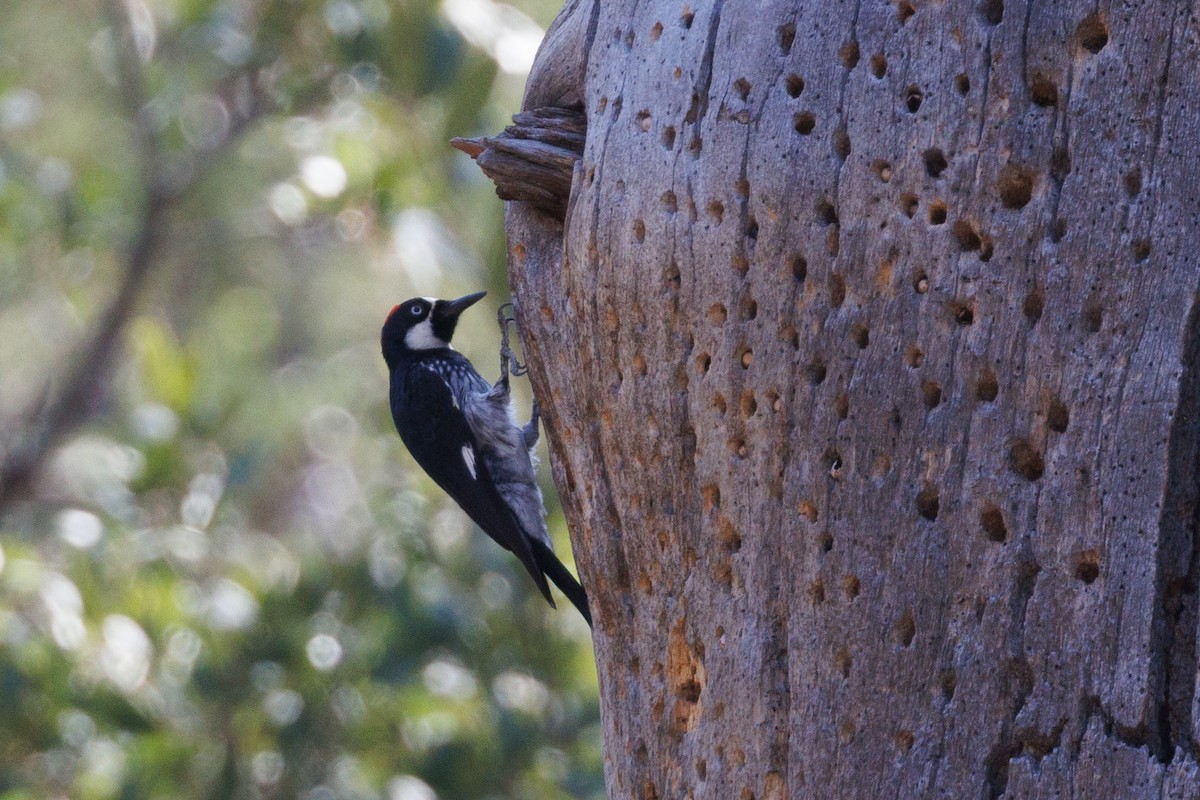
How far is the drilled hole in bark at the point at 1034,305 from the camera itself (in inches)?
81.5

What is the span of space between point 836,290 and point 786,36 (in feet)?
1.55

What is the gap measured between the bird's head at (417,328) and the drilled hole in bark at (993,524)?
2.77 m

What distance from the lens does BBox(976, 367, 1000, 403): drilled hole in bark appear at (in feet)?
6.89

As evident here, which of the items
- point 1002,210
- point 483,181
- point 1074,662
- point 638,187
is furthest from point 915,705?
point 483,181

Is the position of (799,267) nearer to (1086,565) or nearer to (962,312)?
(962,312)

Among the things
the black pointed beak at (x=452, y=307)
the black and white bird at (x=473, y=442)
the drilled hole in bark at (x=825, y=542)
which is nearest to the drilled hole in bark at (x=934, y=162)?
the drilled hole in bark at (x=825, y=542)

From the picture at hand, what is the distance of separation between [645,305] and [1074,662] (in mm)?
965

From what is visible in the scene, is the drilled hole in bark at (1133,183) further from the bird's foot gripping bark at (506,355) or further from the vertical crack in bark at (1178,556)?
the bird's foot gripping bark at (506,355)

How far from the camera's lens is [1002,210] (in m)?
2.11

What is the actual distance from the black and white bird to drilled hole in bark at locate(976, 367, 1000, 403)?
195cm

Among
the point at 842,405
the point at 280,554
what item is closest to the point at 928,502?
the point at 842,405

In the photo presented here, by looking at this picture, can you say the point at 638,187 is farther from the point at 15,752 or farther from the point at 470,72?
the point at 15,752

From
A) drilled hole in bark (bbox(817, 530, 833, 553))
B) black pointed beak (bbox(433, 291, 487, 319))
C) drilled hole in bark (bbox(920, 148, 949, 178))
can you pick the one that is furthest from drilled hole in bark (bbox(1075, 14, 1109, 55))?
black pointed beak (bbox(433, 291, 487, 319))

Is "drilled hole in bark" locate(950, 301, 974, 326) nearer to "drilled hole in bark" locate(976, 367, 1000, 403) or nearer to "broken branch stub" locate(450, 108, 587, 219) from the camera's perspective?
"drilled hole in bark" locate(976, 367, 1000, 403)
